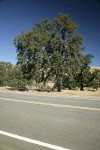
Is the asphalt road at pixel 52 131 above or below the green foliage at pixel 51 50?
below

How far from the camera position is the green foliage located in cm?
3578

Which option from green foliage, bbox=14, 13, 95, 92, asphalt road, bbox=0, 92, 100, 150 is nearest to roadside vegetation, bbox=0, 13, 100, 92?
green foliage, bbox=14, 13, 95, 92

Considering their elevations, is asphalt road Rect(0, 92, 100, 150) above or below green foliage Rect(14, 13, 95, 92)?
below

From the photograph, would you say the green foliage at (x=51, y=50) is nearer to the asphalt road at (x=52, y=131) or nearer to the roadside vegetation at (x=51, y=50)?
the roadside vegetation at (x=51, y=50)

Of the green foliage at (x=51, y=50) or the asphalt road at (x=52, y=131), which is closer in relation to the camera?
the asphalt road at (x=52, y=131)

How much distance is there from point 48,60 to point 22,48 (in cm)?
509

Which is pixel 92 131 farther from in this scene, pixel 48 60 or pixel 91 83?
pixel 91 83

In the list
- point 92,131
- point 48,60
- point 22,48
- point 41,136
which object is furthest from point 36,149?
point 22,48

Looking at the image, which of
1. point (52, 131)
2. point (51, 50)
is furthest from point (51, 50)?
point (52, 131)

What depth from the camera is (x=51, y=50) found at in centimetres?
3684

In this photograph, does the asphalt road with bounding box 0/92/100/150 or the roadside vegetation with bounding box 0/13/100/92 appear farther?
the roadside vegetation with bounding box 0/13/100/92

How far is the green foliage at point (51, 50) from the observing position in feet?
117

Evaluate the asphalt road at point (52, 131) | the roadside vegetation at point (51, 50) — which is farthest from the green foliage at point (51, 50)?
the asphalt road at point (52, 131)

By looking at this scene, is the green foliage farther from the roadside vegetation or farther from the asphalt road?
the asphalt road
